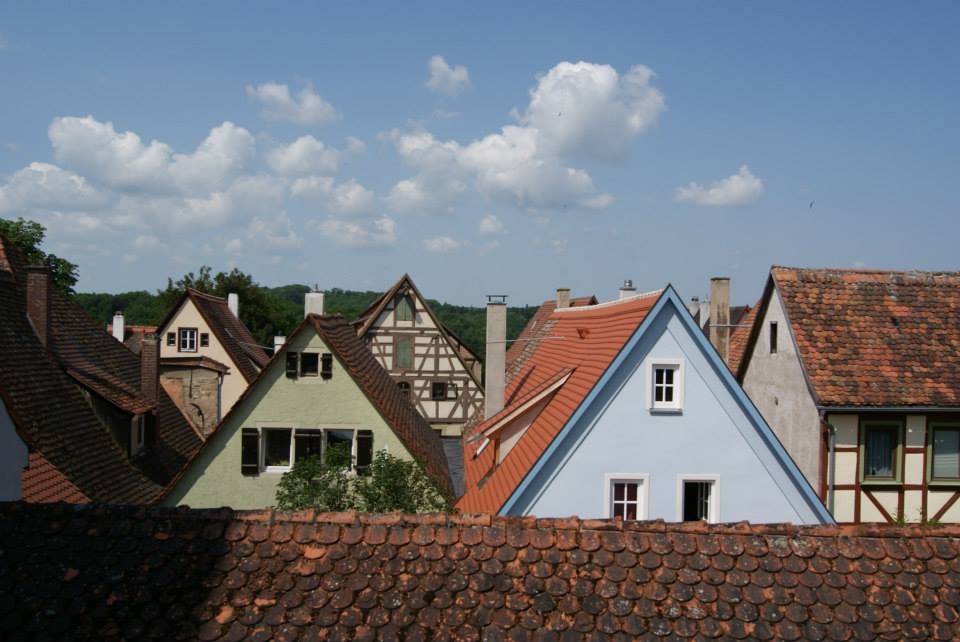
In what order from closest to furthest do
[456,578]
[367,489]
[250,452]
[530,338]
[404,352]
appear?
[456,578] → [367,489] → [250,452] → [530,338] → [404,352]

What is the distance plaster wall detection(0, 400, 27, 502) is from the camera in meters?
11.1

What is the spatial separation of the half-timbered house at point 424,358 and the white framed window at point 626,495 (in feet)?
83.8

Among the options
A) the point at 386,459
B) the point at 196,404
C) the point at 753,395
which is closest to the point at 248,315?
the point at 196,404

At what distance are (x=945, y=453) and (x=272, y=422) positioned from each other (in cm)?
1427

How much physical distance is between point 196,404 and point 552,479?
22351mm

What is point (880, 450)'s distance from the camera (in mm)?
17453

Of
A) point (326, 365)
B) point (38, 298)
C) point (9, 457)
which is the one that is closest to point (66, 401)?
point (38, 298)

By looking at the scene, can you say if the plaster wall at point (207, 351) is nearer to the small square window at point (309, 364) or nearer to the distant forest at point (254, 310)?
the distant forest at point (254, 310)

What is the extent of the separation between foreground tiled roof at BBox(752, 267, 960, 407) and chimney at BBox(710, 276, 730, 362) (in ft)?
4.25

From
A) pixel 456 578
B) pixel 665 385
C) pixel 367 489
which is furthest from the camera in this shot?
pixel 665 385

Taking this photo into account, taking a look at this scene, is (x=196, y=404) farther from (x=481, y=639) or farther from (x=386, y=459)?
(x=481, y=639)

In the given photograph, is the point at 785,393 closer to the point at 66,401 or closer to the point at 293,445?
the point at 293,445

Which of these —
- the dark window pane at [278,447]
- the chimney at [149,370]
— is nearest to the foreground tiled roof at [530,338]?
the dark window pane at [278,447]

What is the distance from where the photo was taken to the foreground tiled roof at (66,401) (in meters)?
15.3
